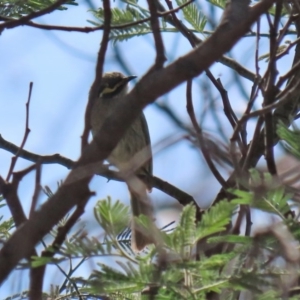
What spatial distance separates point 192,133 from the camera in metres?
2.05

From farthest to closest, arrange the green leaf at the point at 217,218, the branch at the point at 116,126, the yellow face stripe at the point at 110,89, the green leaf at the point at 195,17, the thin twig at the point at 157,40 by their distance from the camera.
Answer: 1. the yellow face stripe at the point at 110,89
2. the green leaf at the point at 195,17
3. the thin twig at the point at 157,40
4. the green leaf at the point at 217,218
5. the branch at the point at 116,126

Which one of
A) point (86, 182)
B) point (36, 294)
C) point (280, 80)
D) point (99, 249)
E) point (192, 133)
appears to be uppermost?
point (280, 80)

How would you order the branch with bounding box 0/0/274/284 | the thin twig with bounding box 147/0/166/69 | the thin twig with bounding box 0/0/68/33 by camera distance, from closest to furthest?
1. the branch with bounding box 0/0/274/284
2. the thin twig with bounding box 147/0/166/69
3. the thin twig with bounding box 0/0/68/33

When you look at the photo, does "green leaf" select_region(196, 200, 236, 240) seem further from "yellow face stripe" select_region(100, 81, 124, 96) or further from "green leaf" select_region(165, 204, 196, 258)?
"yellow face stripe" select_region(100, 81, 124, 96)

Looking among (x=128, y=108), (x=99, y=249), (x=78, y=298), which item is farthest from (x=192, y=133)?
(x=78, y=298)

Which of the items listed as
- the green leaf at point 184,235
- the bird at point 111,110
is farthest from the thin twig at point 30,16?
the bird at point 111,110

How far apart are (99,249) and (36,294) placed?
0.22m

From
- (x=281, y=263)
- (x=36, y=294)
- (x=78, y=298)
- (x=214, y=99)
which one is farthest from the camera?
(x=78, y=298)

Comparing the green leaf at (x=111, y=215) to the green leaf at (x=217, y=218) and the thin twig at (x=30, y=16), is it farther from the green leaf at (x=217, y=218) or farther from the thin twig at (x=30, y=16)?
the thin twig at (x=30, y=16)

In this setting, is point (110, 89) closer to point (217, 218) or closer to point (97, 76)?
point (97, 76)

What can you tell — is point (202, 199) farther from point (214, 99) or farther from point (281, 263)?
point (214, 99)

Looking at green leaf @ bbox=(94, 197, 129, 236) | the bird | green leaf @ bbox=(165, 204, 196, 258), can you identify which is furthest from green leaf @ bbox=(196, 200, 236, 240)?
the bird

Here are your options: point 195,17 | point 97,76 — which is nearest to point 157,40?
point 97,76

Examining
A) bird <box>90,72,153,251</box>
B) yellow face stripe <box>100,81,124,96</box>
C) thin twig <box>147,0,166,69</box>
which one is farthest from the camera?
yellow face stripe <box>100,81,124,96</box>
